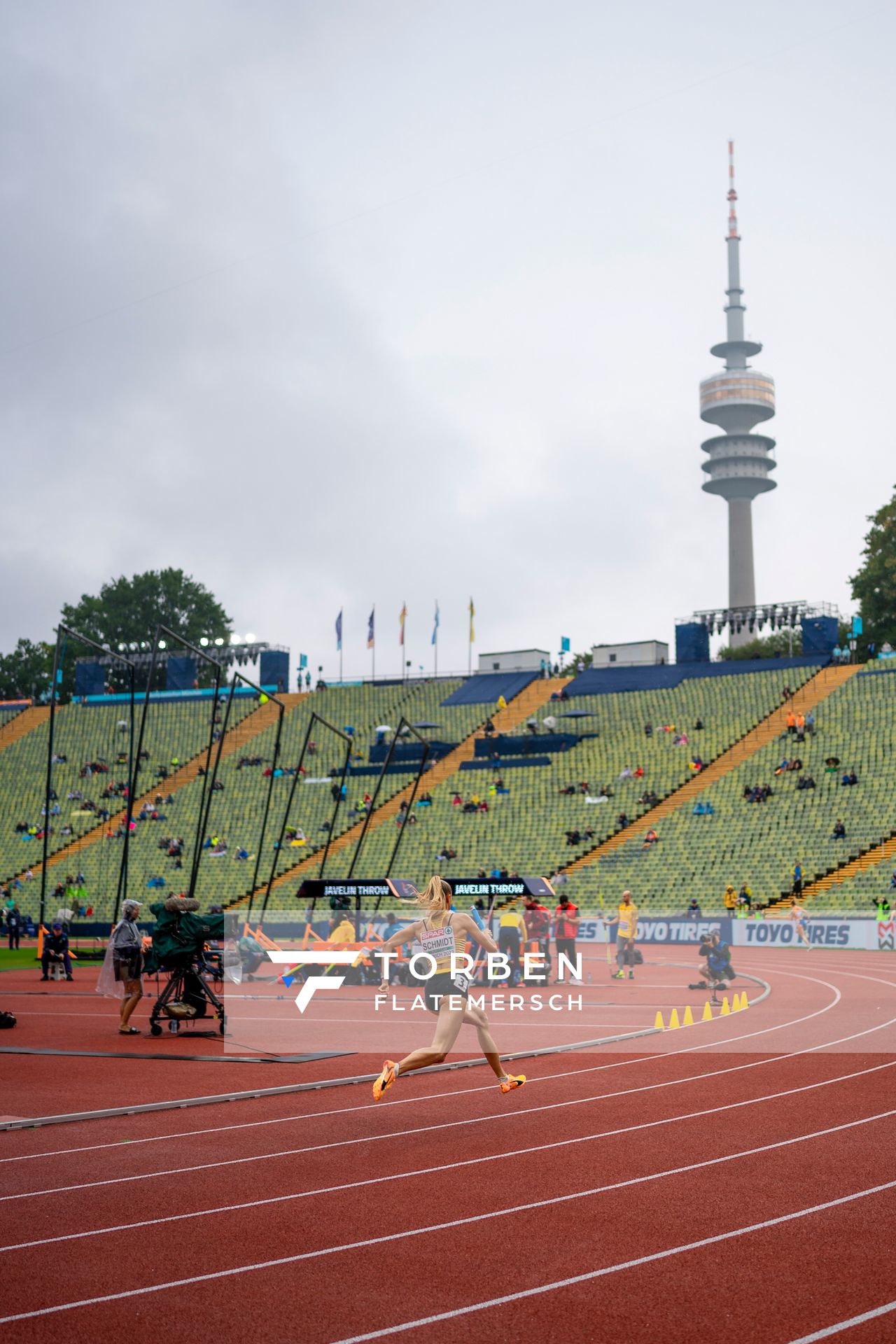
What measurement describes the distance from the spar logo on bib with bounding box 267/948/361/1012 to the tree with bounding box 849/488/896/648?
56561 millimetres

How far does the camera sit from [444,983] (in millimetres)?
10289

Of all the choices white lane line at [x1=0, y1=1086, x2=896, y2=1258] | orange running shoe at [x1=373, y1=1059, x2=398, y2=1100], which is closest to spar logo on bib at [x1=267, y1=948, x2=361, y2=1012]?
orange running shoe at [x1=373, y1=1059, x2=398, y2=1100]

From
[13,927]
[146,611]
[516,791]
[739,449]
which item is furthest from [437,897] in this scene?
[739,449]

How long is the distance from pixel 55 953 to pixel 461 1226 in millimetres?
23188

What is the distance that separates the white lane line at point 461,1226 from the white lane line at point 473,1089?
3.15 m

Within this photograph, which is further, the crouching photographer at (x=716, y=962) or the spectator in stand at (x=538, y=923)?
the crouching photographer at (x=716, y=962)

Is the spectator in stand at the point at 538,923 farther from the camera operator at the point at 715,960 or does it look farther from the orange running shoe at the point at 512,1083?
the orange running shoe at the point at 512,1083

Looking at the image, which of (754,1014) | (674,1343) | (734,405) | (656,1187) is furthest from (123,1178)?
(734,405)

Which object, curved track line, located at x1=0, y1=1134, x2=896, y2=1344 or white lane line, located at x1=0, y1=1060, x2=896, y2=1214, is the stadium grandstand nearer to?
white lane line, located at x1=0, y1=1060, x2=896, y2=1214

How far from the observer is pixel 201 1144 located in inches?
365

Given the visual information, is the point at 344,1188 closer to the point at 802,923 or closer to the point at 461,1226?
the point at 461,1226

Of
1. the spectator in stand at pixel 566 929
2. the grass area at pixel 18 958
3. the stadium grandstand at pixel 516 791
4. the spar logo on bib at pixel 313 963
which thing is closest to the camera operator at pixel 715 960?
the spectator in stand at pixel 566 929

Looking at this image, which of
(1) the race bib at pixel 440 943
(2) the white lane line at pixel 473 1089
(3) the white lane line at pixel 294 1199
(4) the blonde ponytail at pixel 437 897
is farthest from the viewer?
(4) the blonde ponytail at pixel 437 897

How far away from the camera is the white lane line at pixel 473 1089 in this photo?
9281 millimetres
